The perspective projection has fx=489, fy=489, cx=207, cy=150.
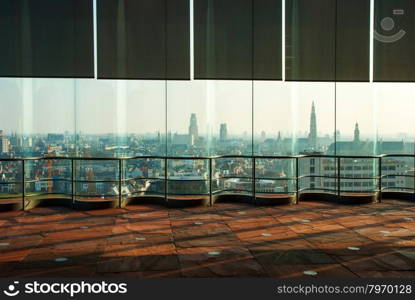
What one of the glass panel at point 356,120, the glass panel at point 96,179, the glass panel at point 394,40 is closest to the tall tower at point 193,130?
the glass panel at point 96,179

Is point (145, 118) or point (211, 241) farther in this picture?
point (145, 118)

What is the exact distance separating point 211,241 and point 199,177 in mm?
2522

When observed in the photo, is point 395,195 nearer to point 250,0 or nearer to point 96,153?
point 250,0

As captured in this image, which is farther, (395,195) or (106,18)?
Answer: (395,195)

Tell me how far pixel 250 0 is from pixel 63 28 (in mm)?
2876

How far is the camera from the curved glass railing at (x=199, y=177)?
7043mm

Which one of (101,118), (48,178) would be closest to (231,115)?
(101,118)

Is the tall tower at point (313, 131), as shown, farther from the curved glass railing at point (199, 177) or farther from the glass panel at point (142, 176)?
the glass panel at point (142, 176)

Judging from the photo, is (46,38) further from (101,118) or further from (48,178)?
(48,178)

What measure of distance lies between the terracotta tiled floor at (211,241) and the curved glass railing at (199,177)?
351 mm

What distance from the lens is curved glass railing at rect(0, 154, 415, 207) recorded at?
23.1ft

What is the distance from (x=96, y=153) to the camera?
7.22 meters

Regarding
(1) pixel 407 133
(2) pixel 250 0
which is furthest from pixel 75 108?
(1) pixel 407 133

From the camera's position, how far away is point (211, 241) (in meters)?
4.93
